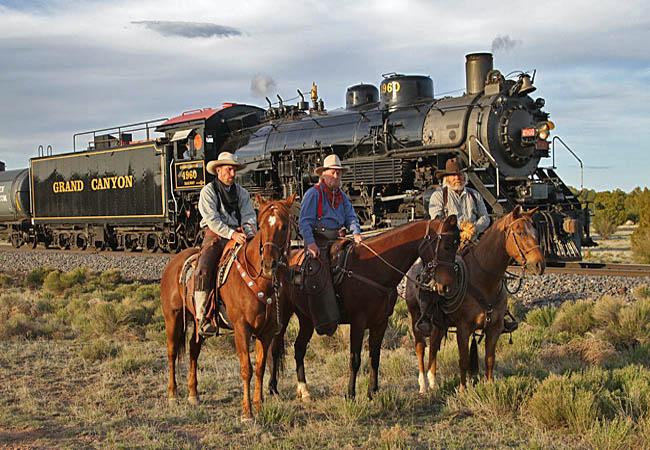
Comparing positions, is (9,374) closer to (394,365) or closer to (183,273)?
(183,273)

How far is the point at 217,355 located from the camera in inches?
394

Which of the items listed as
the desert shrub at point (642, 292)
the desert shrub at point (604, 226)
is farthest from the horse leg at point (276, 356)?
the desert shrub at point (604, 226)

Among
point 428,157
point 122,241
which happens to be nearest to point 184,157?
point 122,241

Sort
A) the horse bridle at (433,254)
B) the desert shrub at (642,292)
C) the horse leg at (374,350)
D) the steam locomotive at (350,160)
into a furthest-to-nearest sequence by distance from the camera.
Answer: the steam locomotive at (350,160)
the desert shrub at (642,292)
the horse leg at (374,350)
the horse bridle at (433,254)

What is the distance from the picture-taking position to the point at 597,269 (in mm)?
13992

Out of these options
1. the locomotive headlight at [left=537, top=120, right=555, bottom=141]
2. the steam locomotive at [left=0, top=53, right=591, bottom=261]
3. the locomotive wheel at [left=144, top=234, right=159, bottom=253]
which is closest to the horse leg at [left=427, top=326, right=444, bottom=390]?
the steam locomotive at [left=0, top=53, right=591, bottom=261]

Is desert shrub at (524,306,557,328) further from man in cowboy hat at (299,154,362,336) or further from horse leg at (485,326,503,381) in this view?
man in cowboy hat at (299,154,362,336)

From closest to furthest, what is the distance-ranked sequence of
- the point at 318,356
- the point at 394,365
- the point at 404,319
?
the point at 394,365, the point at 318,356, the point at 404,319

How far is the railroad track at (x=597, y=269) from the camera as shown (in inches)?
513

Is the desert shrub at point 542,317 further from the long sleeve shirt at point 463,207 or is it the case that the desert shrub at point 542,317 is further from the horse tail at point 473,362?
the long sleeve shirt at point 463,207

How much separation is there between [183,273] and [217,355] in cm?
296

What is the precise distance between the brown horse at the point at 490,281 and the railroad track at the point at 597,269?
6.92 meters

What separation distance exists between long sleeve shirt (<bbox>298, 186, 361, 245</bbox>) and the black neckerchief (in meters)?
0.65

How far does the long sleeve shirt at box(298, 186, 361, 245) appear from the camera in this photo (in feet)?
23.1
